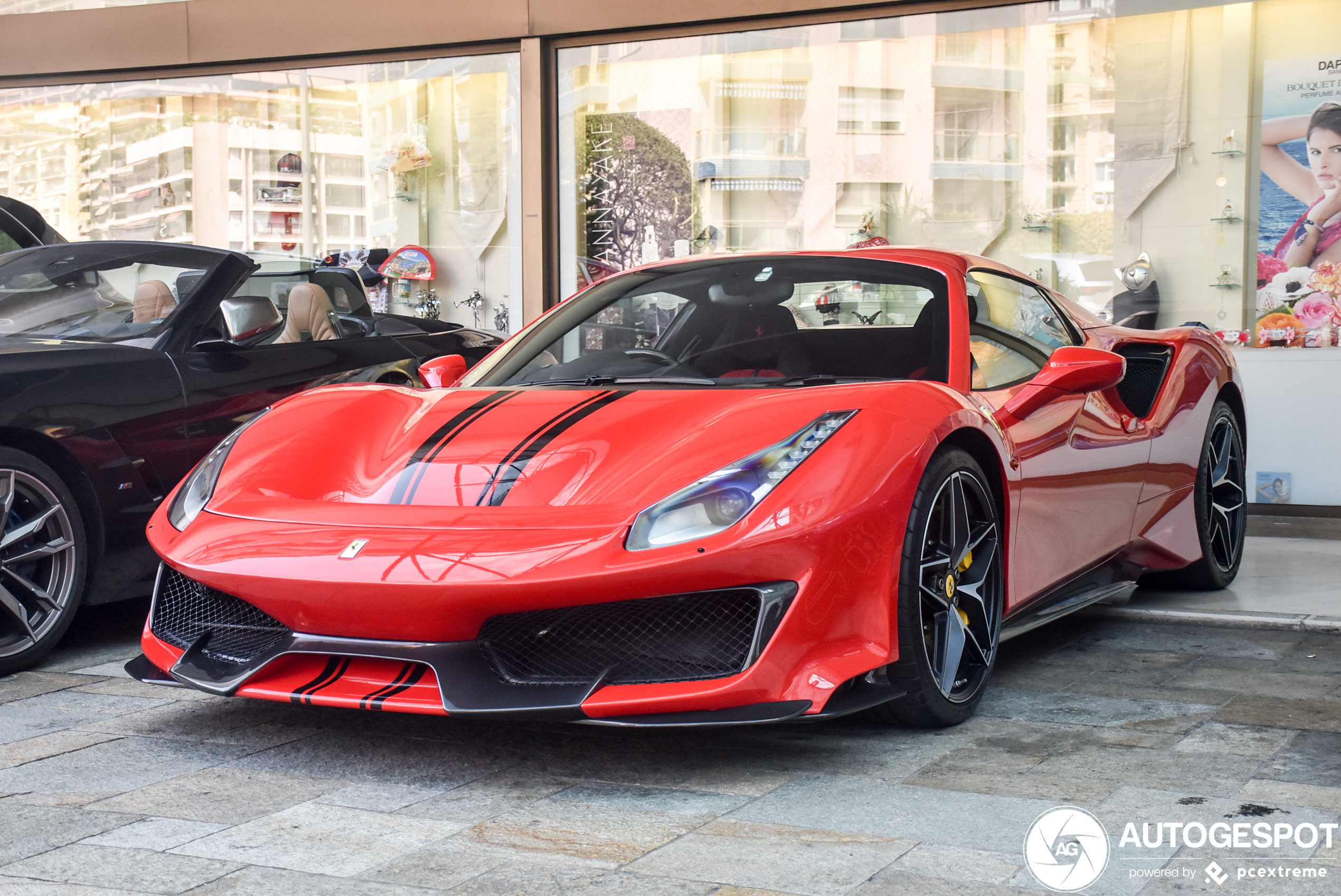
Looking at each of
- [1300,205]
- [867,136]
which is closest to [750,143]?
[867,136]

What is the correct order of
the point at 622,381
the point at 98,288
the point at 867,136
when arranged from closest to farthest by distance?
the point at 622,381 < the point at 98,288 < the point at 867,136

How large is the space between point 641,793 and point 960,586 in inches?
39.2

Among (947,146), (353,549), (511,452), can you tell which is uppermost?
(947,146)

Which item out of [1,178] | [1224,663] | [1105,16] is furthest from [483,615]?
[1,178]

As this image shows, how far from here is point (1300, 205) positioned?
290 inches

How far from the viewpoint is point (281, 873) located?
2408 mm

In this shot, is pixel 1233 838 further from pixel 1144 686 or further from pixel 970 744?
pixel 1144 686

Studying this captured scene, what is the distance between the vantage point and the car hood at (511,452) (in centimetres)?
304

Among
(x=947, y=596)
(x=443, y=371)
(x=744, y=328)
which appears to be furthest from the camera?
(x=443, y=371)

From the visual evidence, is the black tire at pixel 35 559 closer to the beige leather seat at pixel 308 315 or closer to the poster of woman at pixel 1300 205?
the beige leather seat at pixel 308 315

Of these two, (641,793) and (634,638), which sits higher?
(634,638)

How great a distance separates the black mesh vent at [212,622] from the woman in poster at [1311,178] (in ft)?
19.7

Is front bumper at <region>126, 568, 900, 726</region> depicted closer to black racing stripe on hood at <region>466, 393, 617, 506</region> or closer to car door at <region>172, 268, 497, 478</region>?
black racing stripe on hood at <region>466, 393, 617, 506</region>

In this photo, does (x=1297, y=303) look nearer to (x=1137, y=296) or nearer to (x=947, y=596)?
(x=1137, y=296)
